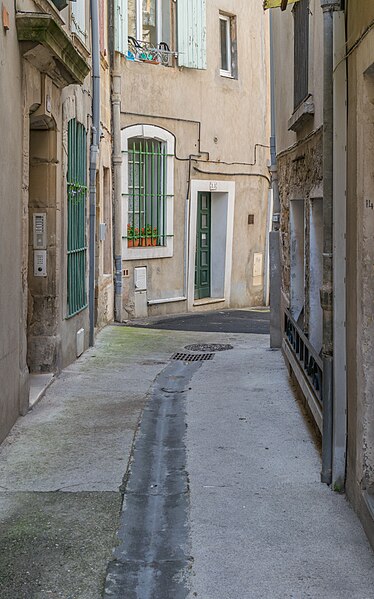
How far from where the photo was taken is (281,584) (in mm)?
4180

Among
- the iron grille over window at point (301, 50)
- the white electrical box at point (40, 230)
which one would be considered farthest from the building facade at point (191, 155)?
the iron grille over window at point (301, 50)

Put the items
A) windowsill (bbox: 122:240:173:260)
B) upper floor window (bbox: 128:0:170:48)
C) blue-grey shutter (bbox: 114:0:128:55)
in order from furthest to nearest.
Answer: upper floor window (bbox: 128:0:170:48), windowsill (bbox: 122:240:173:260), blue-grey shutter (bbox: 114:0:128:55)

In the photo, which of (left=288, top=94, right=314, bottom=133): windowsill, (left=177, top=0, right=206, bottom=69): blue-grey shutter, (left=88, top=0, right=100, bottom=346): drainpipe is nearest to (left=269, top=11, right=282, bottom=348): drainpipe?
(left=88, top=0, right=100, bottom=346): drainpipe

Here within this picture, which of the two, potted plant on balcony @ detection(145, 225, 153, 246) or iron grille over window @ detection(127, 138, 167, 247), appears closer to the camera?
iron grille over window @ detection(127, 138, 167, 247)

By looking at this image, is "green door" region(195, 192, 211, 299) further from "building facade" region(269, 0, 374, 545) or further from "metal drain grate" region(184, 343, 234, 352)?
"building facade" region(269, 0, 374, 545)

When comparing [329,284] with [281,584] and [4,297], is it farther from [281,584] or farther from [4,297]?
[4,297]

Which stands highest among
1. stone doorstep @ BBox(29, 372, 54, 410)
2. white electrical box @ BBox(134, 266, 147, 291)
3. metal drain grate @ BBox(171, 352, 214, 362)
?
white electrical box @ BBox(134, 266, 147, 291)

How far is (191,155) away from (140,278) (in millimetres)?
2573

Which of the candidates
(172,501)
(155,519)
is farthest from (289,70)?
(155,519)

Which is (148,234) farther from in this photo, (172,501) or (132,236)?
(172,501)

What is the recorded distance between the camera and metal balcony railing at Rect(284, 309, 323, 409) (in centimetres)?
662

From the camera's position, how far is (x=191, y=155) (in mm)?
16578

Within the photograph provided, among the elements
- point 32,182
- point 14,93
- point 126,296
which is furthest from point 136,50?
point 14,93

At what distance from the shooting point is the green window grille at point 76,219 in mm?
10227
